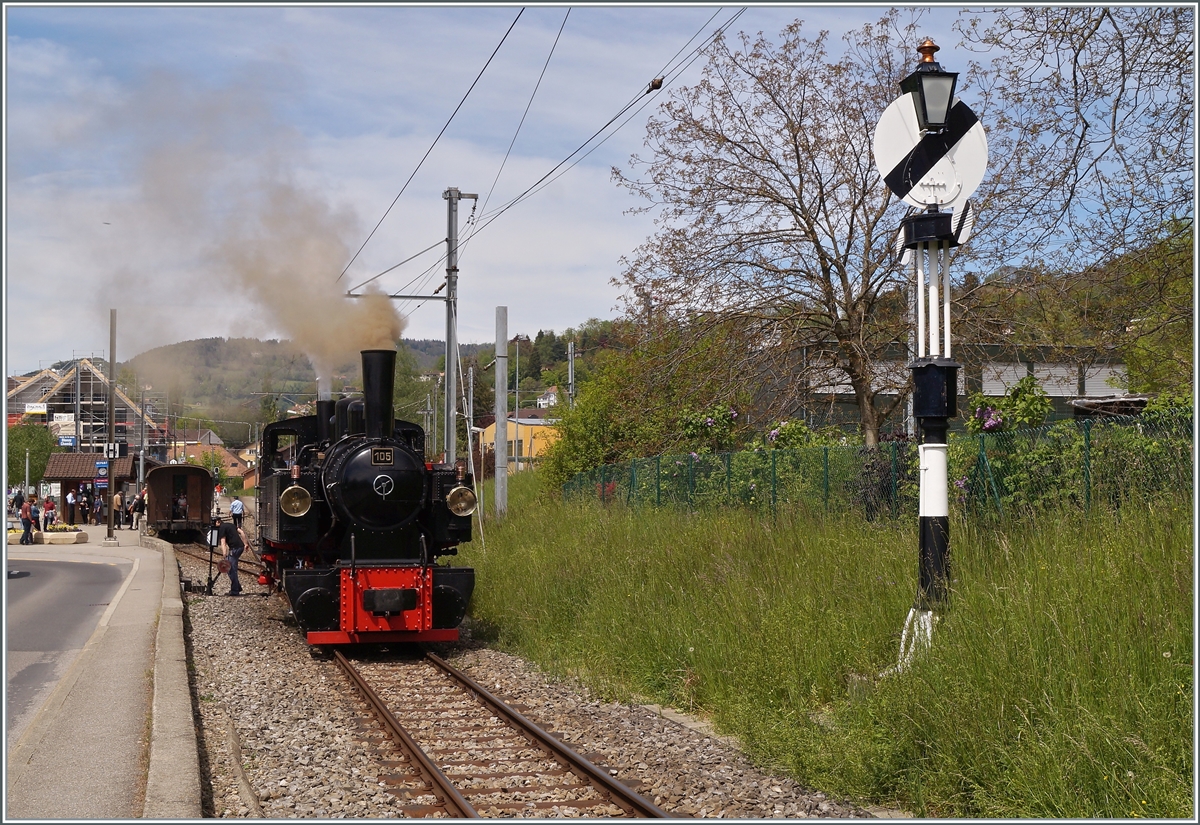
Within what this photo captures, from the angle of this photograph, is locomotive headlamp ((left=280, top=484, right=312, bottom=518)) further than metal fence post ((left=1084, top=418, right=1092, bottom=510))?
Yes

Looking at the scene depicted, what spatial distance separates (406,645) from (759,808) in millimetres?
7820

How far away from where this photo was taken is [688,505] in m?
15.5

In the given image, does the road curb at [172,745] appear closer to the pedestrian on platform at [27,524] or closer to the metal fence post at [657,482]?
the metal fence post at [657,482]

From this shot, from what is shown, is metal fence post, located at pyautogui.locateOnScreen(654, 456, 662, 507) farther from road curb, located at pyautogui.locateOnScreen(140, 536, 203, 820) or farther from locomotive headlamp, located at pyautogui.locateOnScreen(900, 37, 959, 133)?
locomotive headlamp, located at pyautogui.locateOnScreen(900, 37, 959, 133)

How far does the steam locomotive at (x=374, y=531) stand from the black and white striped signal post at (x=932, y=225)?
6.31 m

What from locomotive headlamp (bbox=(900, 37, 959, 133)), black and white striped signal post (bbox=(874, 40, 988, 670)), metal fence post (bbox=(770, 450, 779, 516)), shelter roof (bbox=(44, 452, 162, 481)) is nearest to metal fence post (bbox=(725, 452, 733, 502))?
metal fence post (bbox=(770, 450, 779, 516))

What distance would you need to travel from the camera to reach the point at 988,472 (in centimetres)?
938

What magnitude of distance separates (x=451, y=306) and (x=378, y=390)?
10330 millimetres

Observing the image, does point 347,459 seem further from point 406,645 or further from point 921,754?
point 921,754

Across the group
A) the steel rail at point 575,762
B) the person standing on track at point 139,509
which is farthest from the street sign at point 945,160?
the person standing on track at point 139,509

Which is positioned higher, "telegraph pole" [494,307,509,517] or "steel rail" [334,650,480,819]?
"telegraph pole" [494,307,509,517]

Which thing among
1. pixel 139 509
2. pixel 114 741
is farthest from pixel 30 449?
pixel 114 741

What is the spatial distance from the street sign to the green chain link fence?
2.31 meters

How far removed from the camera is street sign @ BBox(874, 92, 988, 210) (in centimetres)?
686
